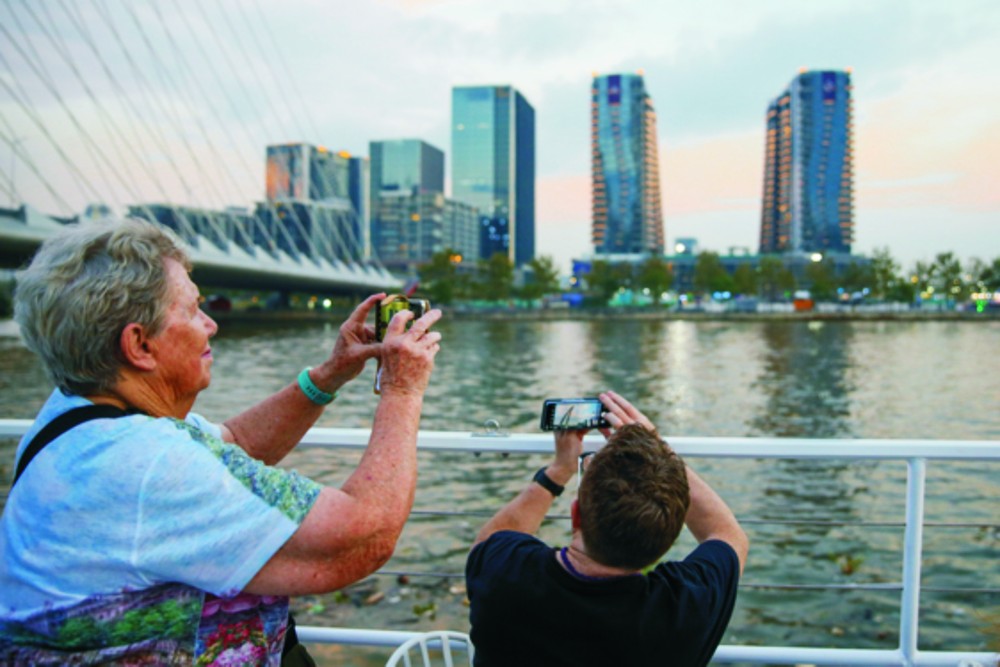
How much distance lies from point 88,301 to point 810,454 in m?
1.41

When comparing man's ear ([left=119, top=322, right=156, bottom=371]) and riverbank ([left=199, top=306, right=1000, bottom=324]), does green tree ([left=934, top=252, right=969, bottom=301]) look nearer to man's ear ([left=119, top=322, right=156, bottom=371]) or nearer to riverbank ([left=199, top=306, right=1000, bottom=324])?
riverbank ([left=199, top=306, right=1000, bottom=324])

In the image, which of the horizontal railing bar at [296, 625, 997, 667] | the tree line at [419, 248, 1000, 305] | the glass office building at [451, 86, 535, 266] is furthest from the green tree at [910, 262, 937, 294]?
the horizontal railing bar at [296, 625, 997, 667]

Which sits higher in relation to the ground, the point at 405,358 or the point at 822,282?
the point at 822,282

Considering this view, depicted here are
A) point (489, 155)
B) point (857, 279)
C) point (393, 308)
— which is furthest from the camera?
point (489, 155)

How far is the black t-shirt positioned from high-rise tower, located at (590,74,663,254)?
5193 inches

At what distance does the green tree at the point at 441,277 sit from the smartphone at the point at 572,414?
237 feet

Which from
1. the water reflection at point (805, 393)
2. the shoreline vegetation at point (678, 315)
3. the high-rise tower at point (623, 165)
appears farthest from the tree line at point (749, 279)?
the water reflection at point (805, 393)

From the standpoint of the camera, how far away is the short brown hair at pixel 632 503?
105 centimetres

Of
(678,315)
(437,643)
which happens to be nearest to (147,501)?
(437,643)

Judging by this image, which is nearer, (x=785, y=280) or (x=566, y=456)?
(x=566, y=456)

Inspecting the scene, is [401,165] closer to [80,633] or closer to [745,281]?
[745,281]

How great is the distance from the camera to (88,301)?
987mm

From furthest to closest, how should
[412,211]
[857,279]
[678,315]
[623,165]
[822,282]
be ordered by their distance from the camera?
[623,165], [412,211], [857,279], [822,282], [678,315]

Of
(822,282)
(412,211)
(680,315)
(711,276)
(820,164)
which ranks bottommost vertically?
(680,315)
